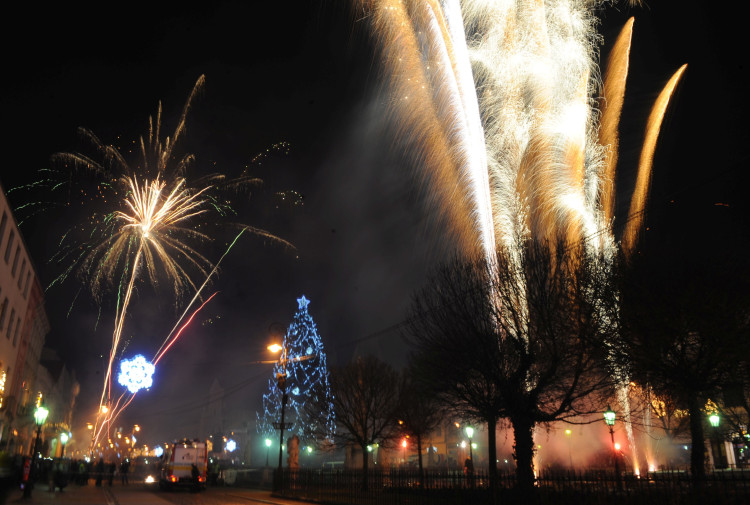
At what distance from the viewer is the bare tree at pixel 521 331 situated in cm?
1738

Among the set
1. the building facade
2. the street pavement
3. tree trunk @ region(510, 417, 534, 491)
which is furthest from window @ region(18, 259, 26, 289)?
tree trunk @ region(510, 417, 534, 491)

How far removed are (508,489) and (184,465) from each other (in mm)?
22964

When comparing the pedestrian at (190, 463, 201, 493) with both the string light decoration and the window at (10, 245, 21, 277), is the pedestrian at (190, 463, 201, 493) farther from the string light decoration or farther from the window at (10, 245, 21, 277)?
the string light decoration

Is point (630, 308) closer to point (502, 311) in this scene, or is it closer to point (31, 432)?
point (502, 311)

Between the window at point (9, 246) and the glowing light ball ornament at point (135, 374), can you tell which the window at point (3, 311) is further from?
the glowing light ball ornament at point (135, 374)

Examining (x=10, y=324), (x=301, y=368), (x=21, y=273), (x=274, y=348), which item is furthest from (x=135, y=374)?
(x=301, y=368)

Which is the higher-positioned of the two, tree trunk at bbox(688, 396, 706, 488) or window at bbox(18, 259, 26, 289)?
window at bbox(18, 259, 26, 289)

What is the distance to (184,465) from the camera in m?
30.9

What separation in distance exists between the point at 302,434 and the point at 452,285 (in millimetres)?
47816

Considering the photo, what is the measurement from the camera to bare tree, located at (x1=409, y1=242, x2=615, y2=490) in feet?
57.0

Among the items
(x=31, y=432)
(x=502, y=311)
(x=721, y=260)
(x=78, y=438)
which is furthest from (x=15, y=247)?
(x=78, y=438)

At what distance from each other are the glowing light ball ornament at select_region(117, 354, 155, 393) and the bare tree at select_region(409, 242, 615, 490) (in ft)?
66.6

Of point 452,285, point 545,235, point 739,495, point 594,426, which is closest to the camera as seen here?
point 739,495

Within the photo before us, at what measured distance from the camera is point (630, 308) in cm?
1625
